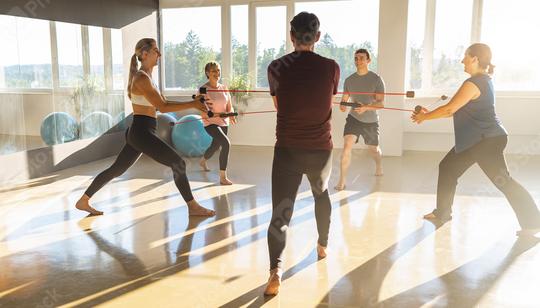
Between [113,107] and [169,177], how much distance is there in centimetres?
223

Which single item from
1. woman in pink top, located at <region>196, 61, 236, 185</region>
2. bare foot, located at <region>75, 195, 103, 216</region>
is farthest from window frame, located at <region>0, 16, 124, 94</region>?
woman in pink top, located at <region>196, 61, 236, 185</region>

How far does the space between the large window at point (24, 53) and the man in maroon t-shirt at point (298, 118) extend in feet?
13.2

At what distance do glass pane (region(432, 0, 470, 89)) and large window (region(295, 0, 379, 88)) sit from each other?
98 centimetres

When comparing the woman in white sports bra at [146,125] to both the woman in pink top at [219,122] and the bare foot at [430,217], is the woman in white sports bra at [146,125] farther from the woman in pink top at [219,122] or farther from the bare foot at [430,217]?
the bare foot at [430,217]

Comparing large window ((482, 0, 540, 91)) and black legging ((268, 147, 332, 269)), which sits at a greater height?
large window ((482, 0, 540, 91))

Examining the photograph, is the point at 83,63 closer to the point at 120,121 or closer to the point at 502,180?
the point at 120,121

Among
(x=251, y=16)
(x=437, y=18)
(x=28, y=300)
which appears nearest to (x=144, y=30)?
(x=251, y=16)

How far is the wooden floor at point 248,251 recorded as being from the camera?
8.96 feet

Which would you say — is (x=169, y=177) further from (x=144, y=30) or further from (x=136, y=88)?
(x=144, y=30)

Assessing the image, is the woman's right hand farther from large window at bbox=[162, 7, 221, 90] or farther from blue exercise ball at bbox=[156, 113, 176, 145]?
large window at bbox=[162, 7, 221, 90]

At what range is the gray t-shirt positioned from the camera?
5137 millimetres

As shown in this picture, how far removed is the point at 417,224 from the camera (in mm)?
4012

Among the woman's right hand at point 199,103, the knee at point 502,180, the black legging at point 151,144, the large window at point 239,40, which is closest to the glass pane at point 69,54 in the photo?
the large window at point 239,40

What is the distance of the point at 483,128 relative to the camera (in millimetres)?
3646
